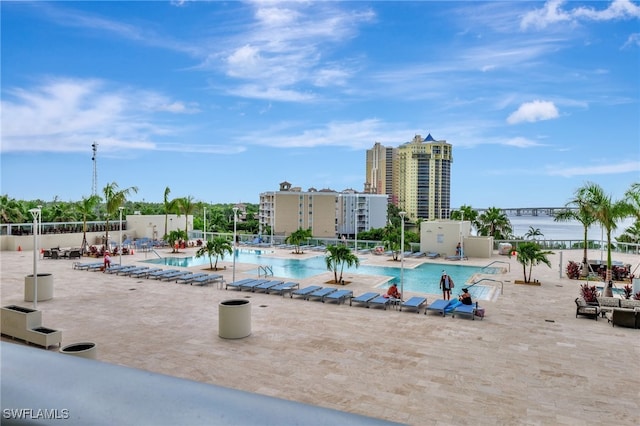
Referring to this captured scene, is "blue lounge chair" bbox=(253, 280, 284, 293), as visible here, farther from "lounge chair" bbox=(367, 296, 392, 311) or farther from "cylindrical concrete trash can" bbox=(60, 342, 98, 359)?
"cylindrical concrete trash can" bbox=(60, 342, 98, 359)

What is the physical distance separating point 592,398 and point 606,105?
32.4 m

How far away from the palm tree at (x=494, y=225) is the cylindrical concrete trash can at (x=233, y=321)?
2658 cm

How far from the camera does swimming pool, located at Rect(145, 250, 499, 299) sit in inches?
713

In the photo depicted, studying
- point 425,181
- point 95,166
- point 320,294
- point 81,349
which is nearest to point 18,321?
point 81,349

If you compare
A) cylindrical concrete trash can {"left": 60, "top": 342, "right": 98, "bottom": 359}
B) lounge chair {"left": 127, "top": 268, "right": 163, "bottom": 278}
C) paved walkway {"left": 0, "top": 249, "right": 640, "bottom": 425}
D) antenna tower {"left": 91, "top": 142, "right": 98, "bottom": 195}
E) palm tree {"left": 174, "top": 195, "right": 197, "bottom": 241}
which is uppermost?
antenna tower {"left": 91, "top": 142, "right": 98, "bottom": 195}

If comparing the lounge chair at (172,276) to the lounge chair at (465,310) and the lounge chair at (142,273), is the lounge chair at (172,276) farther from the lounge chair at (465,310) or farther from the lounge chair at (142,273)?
the lounge chair at (465,310)

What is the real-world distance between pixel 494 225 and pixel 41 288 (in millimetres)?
28912

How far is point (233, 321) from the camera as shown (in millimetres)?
9609

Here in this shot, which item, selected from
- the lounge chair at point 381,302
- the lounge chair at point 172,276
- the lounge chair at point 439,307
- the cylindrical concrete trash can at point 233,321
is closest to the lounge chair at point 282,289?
the lounge chair at point 381,302

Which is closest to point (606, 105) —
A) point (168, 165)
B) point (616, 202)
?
point (616, 202)

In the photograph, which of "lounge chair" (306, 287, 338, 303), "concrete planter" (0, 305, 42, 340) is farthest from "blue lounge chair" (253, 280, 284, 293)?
"concrete planter" (0, 305, 42, 340)

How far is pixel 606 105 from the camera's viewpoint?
3198 centimetres

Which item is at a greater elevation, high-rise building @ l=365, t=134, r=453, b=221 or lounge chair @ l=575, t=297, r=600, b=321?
high-rise building @ l=365, t=134, r=453, b=221

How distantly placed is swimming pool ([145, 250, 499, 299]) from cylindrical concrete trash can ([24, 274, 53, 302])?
27.5 feet
